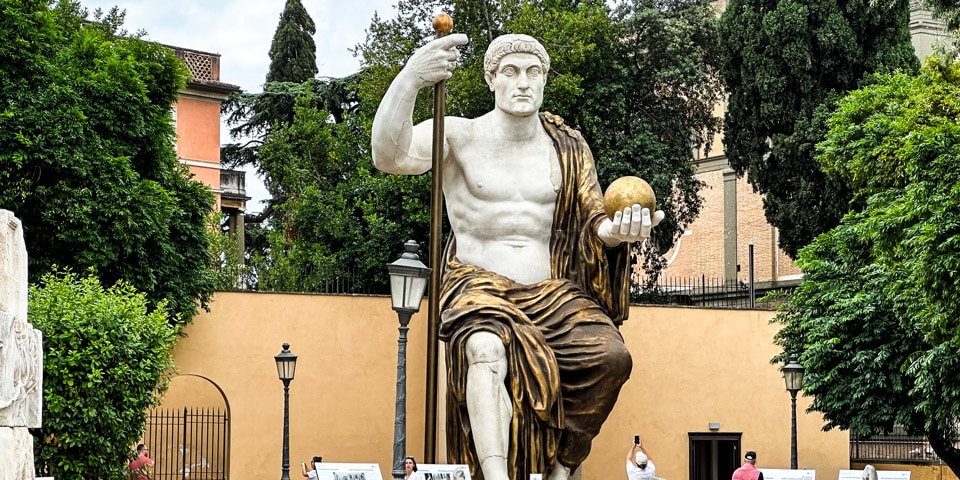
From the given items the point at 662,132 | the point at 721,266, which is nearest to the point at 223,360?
the point at 662,132

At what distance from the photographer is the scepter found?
29.2 feet

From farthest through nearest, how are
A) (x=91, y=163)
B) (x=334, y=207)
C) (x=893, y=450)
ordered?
1. (x=334, y=207)
2. (x=893, y=450)
3. (x=91, y=163)

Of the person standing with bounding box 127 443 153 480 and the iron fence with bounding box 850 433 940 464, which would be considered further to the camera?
the iron fence with bounding box 850 433 940 464

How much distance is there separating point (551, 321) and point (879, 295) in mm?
14754

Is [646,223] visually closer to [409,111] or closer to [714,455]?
[409,111]

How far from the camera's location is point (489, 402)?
873cm

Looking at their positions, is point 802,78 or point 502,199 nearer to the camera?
point 502,199

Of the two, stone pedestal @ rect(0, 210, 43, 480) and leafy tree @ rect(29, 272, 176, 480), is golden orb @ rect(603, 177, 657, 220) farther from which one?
leafy tree @ rect(29, 272, 176, 480)

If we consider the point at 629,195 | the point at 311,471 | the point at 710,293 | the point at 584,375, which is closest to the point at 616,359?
the point at 584,375

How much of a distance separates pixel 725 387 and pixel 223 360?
30.0ft

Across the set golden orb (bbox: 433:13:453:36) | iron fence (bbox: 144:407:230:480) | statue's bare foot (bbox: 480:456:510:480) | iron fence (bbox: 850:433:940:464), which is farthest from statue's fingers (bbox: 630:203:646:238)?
iron fence (bbox: 850:433:940:464)

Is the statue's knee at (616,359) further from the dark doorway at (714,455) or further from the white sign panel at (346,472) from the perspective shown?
the dark doorway at (714,455)

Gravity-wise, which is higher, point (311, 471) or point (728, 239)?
point (728, 239)

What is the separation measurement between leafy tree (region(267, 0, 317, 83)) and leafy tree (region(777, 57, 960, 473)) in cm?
2182
